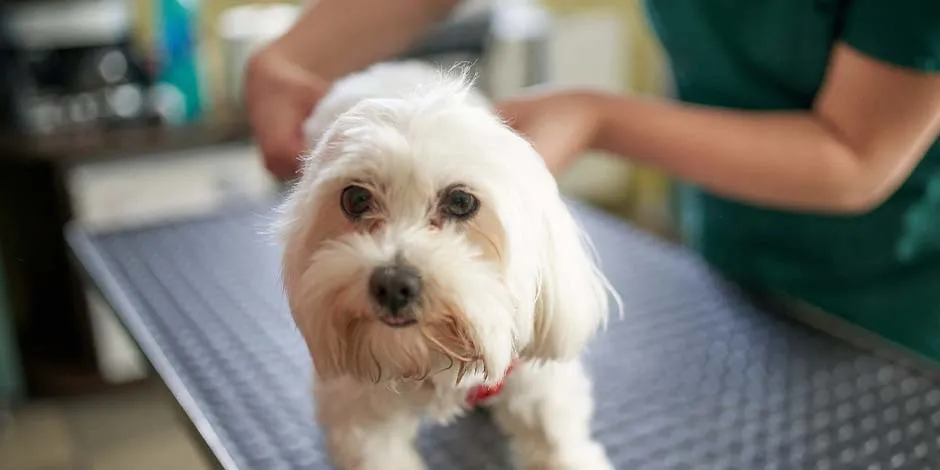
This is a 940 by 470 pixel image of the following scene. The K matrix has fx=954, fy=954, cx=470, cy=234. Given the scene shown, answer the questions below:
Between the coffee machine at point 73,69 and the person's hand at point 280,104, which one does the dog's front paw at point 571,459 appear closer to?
the person's hand at point 280,104

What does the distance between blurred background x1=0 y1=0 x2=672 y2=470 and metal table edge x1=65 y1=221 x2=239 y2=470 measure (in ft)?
2.66

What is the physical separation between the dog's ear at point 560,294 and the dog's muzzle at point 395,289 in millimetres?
111

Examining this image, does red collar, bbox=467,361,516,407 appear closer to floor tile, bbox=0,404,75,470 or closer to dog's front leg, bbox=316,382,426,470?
dog's front leg, bbox=316,382,426,470

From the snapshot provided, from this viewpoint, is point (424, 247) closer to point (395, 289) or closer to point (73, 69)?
point (395, 289)

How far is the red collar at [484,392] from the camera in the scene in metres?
0.72

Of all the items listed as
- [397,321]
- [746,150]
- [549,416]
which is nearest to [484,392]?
[549,416]

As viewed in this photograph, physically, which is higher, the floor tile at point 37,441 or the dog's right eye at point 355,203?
the dog's right eye at point 355,203

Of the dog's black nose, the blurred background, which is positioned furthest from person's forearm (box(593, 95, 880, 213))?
the blurred background

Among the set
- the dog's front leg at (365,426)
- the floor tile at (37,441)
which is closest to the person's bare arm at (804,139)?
the dog's front leg at (365,426)

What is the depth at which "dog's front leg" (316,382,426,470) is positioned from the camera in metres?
0.71

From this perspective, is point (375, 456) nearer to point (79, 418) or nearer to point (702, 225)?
point (702, 225)

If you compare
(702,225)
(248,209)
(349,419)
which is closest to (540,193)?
(349,419)

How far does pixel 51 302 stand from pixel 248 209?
112cm

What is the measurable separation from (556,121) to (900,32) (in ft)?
0.99
